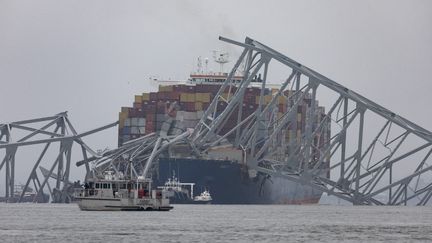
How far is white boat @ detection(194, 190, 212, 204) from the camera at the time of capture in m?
164

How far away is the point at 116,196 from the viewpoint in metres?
121

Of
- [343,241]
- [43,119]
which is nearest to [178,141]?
[43,119]

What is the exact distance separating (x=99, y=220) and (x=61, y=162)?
67.2 meters

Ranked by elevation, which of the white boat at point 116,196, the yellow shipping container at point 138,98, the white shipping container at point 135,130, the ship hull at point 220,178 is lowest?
the white boat at point 116,196

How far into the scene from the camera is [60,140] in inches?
6417

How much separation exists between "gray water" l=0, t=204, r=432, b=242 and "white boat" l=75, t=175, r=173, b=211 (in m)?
3.68

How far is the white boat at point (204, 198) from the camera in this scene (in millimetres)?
163875

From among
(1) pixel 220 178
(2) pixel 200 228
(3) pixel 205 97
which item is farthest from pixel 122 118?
(2) pixel 200 228

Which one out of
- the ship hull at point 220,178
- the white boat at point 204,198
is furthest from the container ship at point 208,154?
the white boat at point 204,198

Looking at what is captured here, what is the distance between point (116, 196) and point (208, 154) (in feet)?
155

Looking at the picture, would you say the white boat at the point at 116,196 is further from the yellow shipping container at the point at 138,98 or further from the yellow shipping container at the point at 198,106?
the yellow shipping container at the point at 138,98

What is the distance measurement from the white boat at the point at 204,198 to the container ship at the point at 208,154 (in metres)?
0.82

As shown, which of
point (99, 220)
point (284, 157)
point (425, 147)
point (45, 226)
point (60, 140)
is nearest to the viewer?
point (45, 226)

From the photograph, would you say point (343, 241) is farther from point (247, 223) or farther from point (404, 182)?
point (404, 182)
